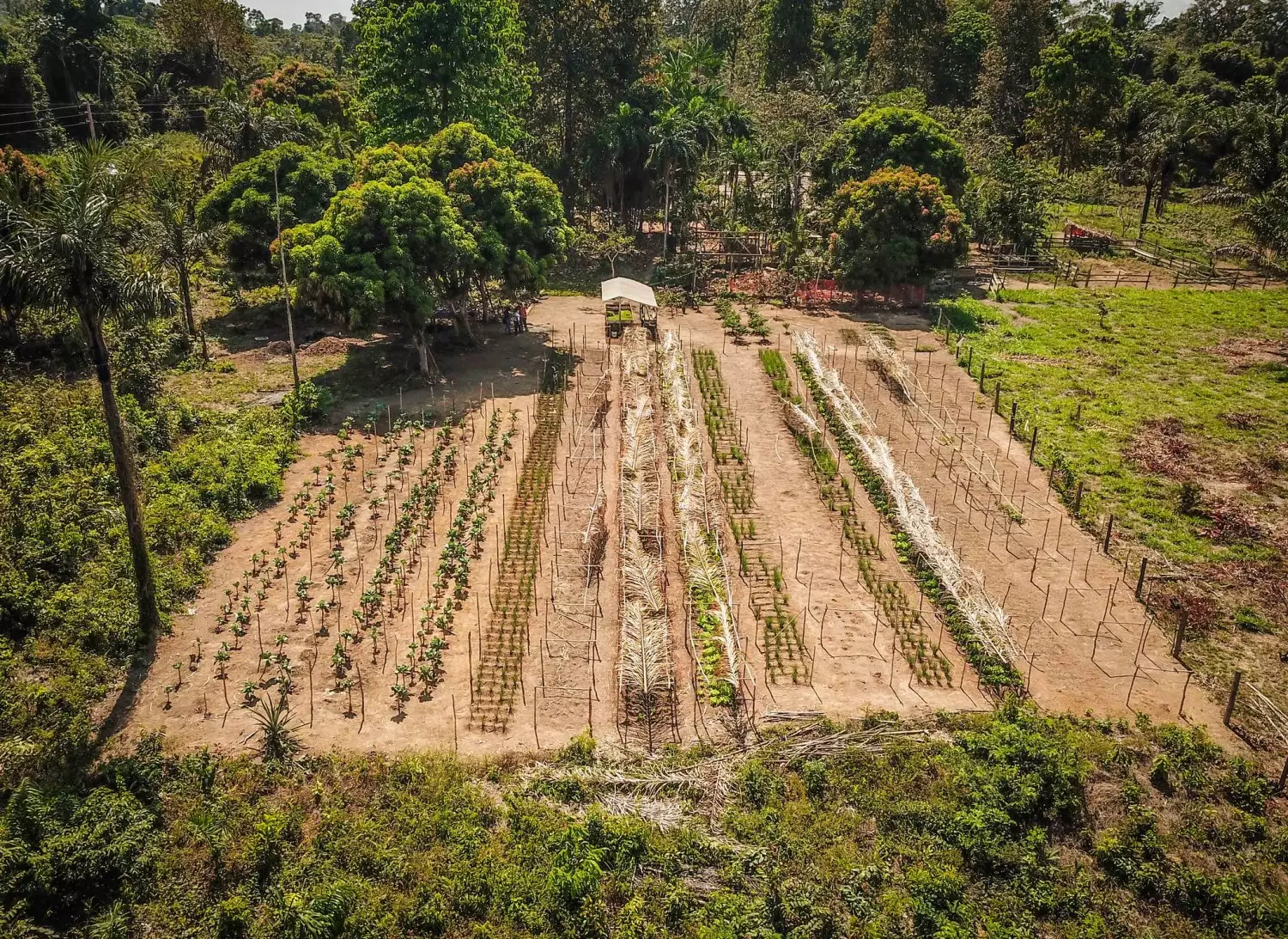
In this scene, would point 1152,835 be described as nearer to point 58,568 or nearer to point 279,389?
point 58,568

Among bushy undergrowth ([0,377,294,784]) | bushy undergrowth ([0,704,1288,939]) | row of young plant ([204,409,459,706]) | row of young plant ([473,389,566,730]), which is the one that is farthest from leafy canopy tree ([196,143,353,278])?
bushy undergrowth ([0,704,1288,939])

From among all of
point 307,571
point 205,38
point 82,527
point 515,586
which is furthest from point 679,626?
point 205,38

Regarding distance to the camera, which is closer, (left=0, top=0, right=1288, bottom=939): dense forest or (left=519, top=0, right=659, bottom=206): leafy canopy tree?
(left=0, top=0, right=1288, bottom=939): dense forest

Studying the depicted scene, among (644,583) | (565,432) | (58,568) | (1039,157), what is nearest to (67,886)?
(58,568)

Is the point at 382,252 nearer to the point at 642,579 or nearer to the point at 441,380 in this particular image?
the point at 441,380

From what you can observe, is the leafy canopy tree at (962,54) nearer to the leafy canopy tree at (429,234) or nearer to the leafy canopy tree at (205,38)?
the leafy canopy tree at (429,234)

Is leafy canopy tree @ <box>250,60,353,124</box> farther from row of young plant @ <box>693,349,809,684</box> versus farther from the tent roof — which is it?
→ row of young plant @ <box>693,349,809,684</box>
